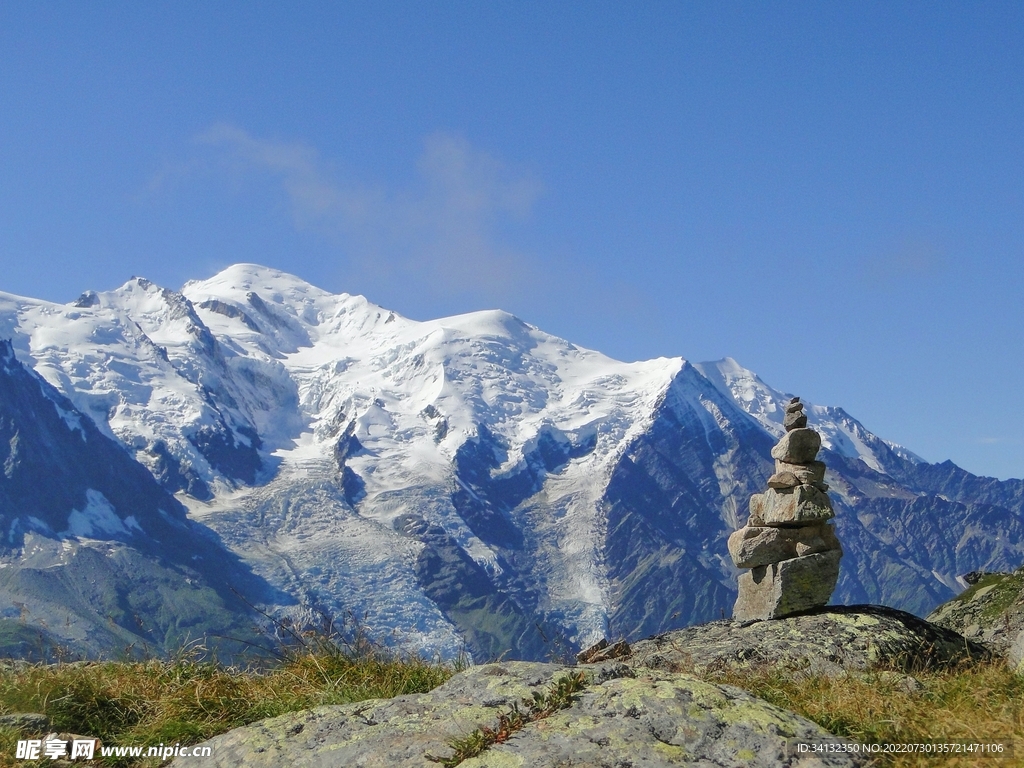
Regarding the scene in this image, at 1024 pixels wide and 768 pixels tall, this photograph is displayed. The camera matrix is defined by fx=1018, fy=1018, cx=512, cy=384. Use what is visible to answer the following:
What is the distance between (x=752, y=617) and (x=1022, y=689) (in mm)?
8052

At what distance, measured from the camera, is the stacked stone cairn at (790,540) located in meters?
19.3

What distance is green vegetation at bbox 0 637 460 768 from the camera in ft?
36.4

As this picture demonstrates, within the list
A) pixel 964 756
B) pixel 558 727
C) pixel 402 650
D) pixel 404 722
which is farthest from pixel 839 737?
pixel 402 650

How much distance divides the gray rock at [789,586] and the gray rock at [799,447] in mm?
2051

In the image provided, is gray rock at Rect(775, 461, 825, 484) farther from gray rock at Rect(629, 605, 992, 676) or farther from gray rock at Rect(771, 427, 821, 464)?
gray rock at Rect(629, 605, 992, 676)

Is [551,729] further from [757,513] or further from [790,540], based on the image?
[757,513]

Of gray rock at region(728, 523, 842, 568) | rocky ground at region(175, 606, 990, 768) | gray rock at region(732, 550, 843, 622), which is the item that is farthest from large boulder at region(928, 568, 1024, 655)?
rocky ground at region(175, 606, 990, 768)

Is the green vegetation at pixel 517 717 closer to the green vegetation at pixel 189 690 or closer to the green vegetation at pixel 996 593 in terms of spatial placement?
the green vegetation at pixel 189 690

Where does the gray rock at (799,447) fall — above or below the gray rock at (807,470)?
above

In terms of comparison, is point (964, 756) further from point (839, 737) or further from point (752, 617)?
point (752, 617)

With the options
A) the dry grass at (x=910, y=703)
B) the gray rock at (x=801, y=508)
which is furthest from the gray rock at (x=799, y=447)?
the dry grass at (x=910, y=703)

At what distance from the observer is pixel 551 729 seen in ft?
29.6

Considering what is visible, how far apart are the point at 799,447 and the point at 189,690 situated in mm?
13729

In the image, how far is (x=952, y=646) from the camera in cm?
1570
